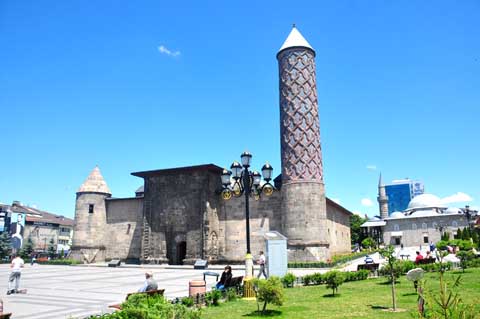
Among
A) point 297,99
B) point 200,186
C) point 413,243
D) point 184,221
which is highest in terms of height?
point 297,99

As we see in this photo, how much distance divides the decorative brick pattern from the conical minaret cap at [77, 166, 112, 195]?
1835 centimetres

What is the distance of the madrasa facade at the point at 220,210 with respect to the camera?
25.3m

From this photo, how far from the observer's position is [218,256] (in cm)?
2873

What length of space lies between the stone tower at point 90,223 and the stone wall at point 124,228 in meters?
0.55

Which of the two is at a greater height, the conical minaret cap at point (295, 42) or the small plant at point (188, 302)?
the conical minaret cap at point (295, 42)

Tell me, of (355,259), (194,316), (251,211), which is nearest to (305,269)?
(251,211)

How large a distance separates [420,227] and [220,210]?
140ft

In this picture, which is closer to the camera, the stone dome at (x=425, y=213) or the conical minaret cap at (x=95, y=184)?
the conical minaret cap at (x=95, y=184)

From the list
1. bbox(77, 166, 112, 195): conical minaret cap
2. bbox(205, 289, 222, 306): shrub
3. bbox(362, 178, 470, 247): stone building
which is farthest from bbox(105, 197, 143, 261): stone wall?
bbox(362, 178, 470, 247): stone building

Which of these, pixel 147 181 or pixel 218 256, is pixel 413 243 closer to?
pixel 218 256

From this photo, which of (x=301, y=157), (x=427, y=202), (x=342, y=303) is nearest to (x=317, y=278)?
(x=342, y=303)

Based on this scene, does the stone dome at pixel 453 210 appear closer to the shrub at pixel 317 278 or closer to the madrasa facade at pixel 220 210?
the madrasa facade at pixel 220 210

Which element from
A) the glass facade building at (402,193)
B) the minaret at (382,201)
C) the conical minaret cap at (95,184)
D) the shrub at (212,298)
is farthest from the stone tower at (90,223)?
the glass facade building at (402,193)

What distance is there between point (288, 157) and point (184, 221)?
33.3 feet
